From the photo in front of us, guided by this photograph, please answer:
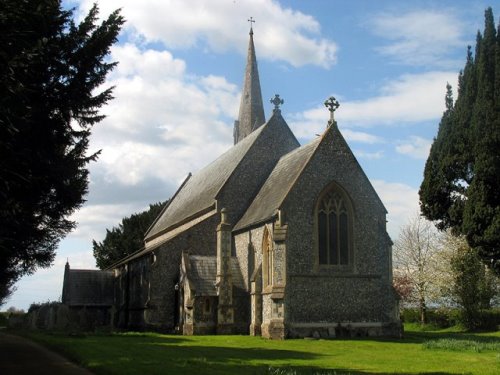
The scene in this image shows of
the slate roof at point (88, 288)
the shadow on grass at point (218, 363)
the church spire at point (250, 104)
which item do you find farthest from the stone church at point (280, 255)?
the church spire at point (250, 104)

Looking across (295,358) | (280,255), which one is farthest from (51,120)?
(280,255)

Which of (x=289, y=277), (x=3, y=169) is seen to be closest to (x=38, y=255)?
(x=3, y=169)

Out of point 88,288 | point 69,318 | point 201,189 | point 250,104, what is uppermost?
point 250,104

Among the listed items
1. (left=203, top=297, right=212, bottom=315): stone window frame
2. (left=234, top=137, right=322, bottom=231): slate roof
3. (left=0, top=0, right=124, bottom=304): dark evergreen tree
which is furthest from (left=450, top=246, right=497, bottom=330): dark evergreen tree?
(left=0, top=0, right=124, bottom=304): dark evergreen tree

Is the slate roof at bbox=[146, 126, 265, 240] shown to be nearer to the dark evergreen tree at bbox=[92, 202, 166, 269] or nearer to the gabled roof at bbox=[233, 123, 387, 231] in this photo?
the gabled roof at bbox=[233, 123, 387, 231]

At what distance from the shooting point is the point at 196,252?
103 feet

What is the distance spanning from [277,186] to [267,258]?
3.90 meters

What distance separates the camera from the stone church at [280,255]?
2503cm

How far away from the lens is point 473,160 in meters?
26.0

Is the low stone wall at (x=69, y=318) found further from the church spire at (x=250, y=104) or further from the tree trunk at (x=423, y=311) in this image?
the tree trunk at (x=423, y=311)

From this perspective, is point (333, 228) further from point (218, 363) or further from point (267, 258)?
point (218, 363)

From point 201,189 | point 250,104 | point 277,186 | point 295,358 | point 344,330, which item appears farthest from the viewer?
point 250,104

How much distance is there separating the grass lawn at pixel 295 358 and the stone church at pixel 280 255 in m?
3.38

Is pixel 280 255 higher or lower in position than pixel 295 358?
higher
